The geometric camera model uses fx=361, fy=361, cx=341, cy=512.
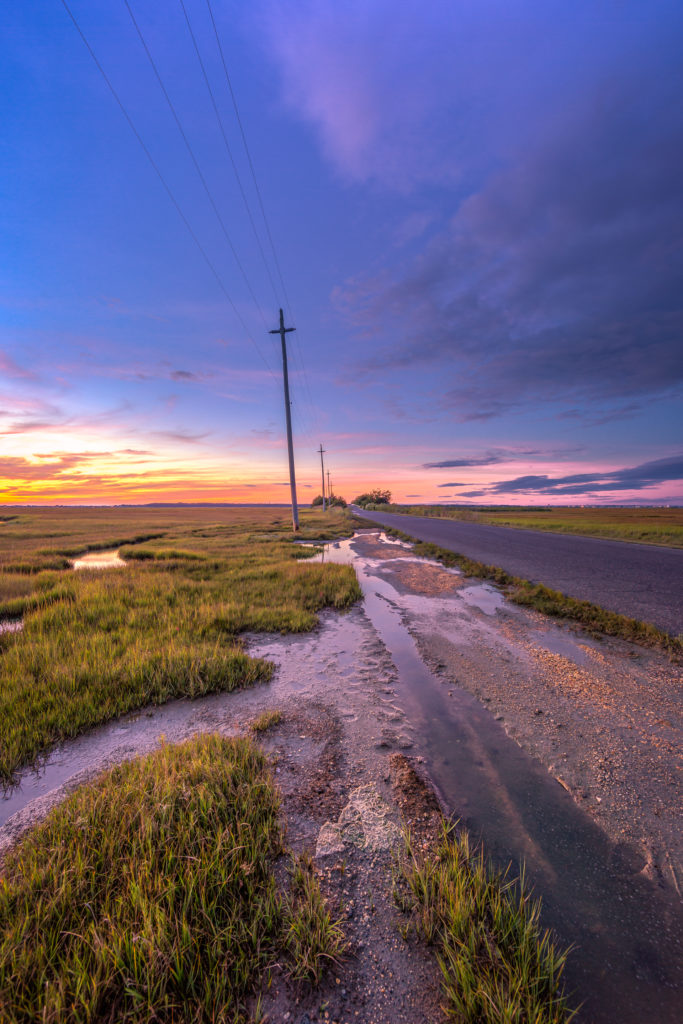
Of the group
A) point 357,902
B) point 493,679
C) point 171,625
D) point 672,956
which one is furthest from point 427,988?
point 171,625

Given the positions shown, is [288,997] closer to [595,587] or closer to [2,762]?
[2,762]

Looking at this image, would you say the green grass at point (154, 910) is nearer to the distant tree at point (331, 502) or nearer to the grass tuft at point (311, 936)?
the grass tuft at point (311, 936)

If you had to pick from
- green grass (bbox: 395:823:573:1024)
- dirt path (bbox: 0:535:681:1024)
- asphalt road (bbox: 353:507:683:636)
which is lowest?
asphalt road (bbox: 353:507:683:636)

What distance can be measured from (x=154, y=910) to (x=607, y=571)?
15430 mm

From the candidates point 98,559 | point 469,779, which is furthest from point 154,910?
point 98,559

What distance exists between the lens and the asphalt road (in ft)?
28.6

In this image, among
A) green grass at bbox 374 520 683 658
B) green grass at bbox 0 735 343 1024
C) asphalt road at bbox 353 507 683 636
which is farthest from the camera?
asphalt road at bbox 353 507 683 636

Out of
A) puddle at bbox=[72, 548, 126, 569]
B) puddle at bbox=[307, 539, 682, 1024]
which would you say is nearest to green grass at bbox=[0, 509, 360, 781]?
puddle at bbox=[307, 539, 682, 1024]

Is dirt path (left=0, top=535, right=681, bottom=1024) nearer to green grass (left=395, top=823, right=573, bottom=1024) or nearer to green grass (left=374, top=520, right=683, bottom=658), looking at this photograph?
green grass (left=395, top=823, right=573, bottom=1024)

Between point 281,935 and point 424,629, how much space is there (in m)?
6.30

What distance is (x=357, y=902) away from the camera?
238 centimetres

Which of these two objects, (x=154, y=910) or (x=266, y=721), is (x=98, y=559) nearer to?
(x=266, y=721)

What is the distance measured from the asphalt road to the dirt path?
2.92m

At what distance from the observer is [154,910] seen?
2088mm
